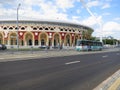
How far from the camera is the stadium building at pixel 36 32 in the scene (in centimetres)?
11136

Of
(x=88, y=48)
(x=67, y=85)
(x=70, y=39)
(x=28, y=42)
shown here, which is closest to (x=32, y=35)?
(x=28, y=42)

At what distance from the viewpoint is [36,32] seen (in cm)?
11169

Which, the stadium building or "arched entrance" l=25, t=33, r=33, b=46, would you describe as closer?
the stadium building

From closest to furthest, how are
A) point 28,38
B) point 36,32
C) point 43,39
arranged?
point 36,32
point 28,38
point 43,39

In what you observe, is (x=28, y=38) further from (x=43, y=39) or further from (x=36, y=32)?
(x=43, y=39)

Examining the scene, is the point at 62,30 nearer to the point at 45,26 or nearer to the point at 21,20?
the point at 45,26

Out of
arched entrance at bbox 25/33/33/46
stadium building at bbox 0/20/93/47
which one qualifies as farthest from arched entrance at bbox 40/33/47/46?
arched entrance at bbox 25/33/33/46

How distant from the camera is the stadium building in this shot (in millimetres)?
111363

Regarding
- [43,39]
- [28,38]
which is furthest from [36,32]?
[43,39]

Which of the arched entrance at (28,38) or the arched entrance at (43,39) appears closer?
the arched entrance at (28,38)

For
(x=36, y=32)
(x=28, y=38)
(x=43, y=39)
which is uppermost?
(x=36, y=32)

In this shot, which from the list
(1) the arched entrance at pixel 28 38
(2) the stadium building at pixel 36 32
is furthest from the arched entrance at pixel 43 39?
(1) the arched entrance at pixel 28 38

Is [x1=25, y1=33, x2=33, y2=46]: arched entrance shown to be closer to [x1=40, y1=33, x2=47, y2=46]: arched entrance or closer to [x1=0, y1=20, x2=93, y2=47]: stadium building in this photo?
[x1=0, y1=20, x2=93, y2=47]: stadium building

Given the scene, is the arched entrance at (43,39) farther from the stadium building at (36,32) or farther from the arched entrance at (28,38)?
the arched entrance at (28,38)
